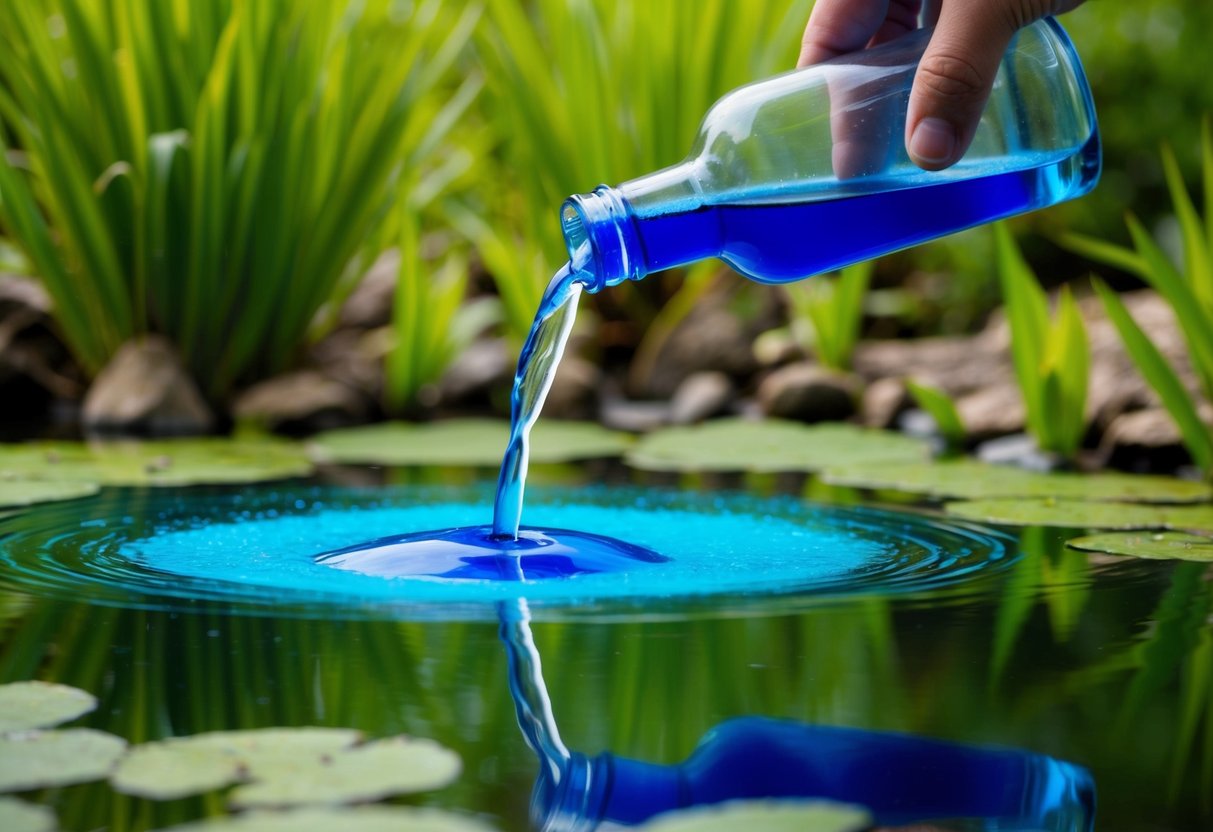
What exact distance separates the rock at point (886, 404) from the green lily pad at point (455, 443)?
66cm

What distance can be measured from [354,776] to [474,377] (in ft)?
10.5

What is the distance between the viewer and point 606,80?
4.20 metres

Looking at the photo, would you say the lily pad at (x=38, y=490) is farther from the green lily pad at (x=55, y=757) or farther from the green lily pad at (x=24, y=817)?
the green lily pad at (x=24, y=817)

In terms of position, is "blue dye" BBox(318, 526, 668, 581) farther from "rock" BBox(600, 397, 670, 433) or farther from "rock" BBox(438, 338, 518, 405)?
"rock" BBox(438, 338, 518, 405)

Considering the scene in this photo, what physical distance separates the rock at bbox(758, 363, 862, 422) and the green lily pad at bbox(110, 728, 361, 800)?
276 centimetres

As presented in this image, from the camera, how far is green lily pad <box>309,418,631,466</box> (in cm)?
316

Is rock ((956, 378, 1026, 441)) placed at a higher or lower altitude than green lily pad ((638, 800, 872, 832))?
higher

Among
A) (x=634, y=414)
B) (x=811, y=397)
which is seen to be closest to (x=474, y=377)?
(x=634, y=414)

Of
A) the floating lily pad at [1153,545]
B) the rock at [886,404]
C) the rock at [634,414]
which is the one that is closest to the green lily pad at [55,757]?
the floating lily pad at [1153,545]

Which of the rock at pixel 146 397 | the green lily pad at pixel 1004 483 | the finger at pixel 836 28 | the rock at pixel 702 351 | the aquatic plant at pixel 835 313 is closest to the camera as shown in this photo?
the finger at pixel 836 28

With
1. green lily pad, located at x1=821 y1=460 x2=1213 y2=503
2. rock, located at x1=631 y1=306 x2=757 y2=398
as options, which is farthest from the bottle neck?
rock, located at x1=631 y1=306 x2=757 y2=398

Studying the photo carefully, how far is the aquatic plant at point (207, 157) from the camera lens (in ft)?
10.9

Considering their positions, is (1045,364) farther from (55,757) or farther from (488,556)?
(55,757)

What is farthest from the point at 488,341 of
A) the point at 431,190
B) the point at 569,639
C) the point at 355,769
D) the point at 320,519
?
the point at 355,769
